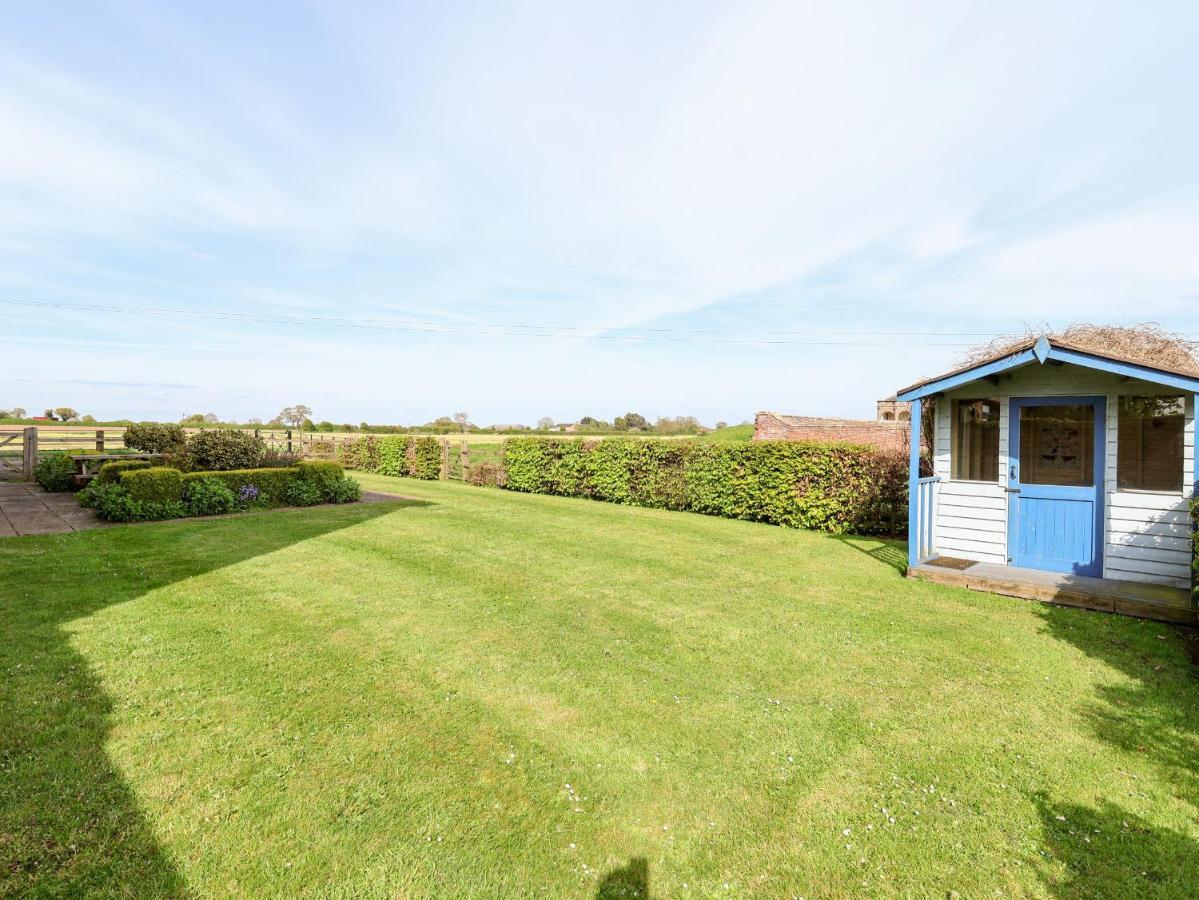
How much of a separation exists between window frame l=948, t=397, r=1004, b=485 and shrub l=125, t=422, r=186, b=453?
60.5 feet

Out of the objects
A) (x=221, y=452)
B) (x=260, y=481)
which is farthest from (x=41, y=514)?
(x=260, y=481)

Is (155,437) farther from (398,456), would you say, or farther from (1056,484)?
(1056,484)

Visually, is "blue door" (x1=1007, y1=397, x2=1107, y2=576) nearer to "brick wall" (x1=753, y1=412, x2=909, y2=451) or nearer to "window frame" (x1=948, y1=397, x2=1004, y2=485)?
"window frame" (x1=948, y1=397, x2=1004, y2=485)

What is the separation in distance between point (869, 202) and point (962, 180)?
6.82 feet

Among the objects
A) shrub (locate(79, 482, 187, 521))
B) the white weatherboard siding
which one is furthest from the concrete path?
the white weatherboard siding

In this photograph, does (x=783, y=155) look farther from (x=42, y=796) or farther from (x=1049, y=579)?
(x=42, y=796)

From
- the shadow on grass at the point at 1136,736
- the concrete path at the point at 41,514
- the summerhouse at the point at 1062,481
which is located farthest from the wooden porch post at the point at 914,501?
the concrete path at the point at 41,514

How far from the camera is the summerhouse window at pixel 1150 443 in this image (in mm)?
5957

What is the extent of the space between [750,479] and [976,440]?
4439 mm

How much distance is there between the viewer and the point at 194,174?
13258mm

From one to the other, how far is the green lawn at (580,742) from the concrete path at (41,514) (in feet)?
12.0

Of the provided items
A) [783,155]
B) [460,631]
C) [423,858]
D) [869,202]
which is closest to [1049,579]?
[460,631]

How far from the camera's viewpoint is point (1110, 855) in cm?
238

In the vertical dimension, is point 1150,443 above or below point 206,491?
above
